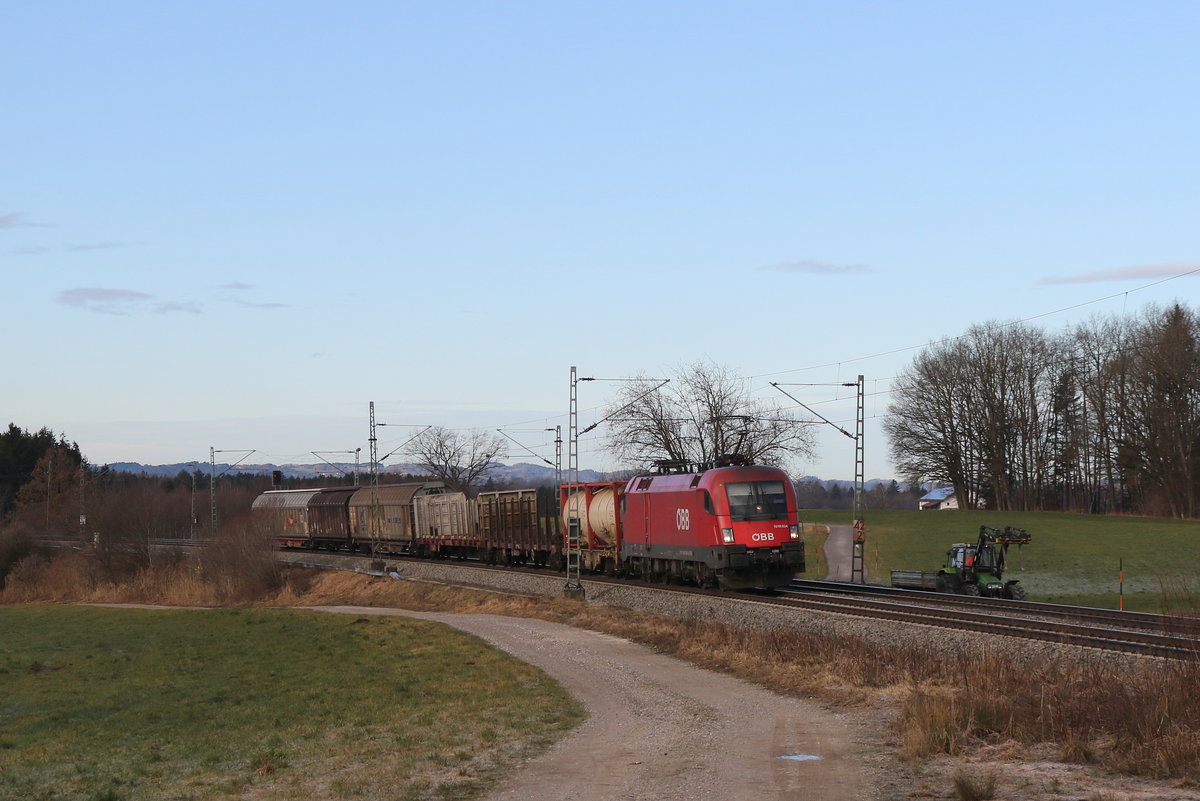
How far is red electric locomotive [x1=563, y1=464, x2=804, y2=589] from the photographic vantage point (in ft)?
107

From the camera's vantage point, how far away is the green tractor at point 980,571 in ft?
121

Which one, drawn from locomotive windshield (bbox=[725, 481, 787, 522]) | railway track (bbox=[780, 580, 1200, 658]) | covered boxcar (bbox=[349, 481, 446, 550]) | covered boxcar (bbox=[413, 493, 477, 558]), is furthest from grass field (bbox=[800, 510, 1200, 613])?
covered boxcar (bbox=[349, 481, 446, 550])

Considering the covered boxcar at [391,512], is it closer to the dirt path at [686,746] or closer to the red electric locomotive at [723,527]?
the red electric locomotive at [723,527]

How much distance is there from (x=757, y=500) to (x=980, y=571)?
970cm

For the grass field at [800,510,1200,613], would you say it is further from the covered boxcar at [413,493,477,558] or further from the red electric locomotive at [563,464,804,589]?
the covered boxcar at [413,493,477,558]

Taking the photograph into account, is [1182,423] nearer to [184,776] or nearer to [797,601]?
[797,601]

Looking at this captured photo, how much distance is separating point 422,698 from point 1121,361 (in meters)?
70.8

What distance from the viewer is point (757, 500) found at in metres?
33.0

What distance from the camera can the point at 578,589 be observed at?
123ft

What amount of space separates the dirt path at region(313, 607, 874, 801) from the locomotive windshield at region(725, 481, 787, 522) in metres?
9.59

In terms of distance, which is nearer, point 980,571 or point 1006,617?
point 1006,617

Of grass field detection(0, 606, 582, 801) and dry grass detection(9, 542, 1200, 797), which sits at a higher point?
dry grass detection(9, 542, 1200, 797)

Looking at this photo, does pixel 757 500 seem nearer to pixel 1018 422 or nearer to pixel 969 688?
pixel 969 688

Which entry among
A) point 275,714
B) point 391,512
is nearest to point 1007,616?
point 275,714
